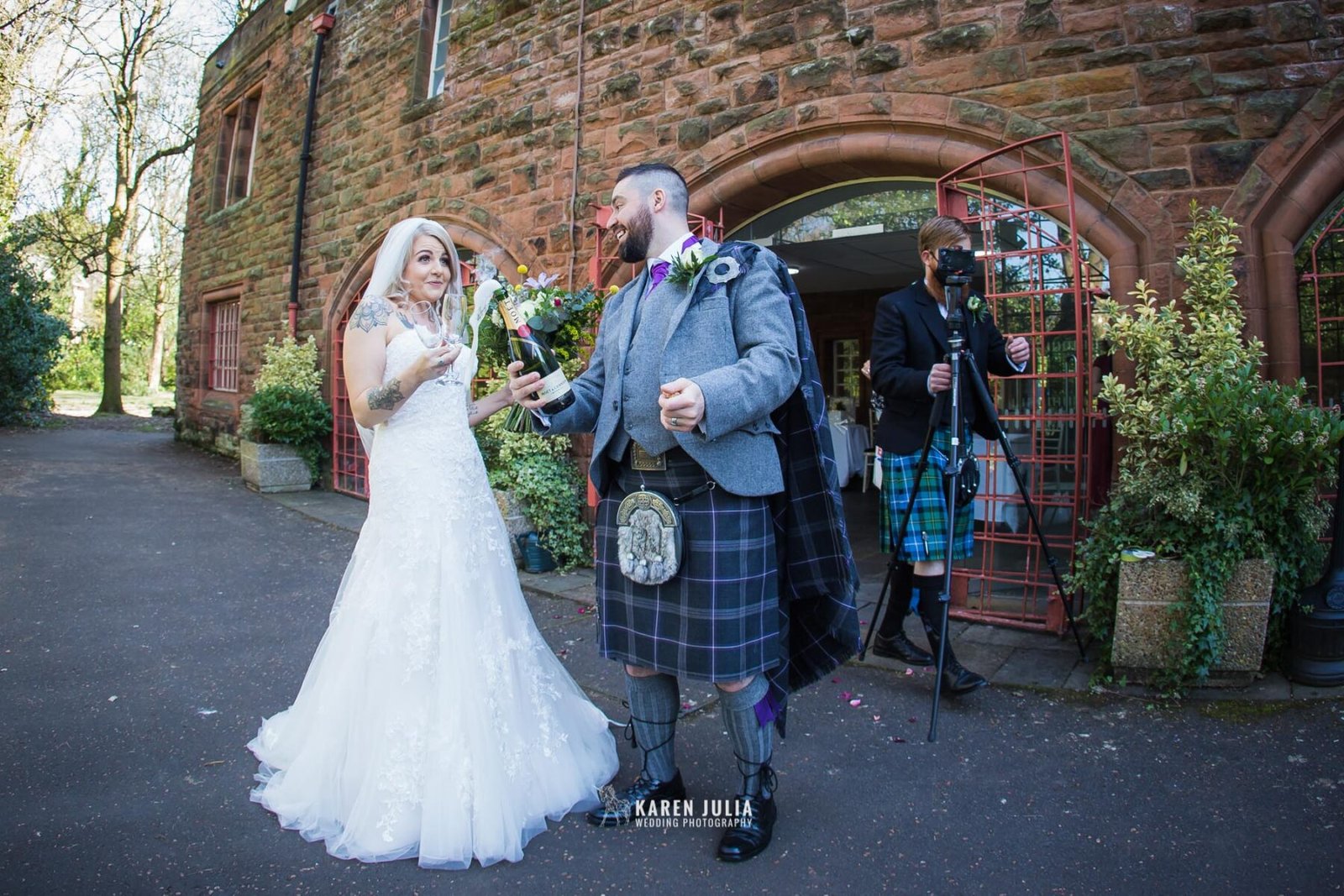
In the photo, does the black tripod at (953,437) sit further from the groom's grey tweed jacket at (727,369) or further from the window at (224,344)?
the window at (224,344)

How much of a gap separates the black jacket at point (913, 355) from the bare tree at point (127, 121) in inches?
783

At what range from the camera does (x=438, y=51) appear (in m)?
8.97

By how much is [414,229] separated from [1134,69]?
12.8 feet

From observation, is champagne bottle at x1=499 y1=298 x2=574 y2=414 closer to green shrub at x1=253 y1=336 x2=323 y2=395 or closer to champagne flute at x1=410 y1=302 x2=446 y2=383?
champagne flute at x1=410 y1=302 x2=446 y2=383

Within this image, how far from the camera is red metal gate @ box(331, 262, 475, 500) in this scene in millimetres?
9820

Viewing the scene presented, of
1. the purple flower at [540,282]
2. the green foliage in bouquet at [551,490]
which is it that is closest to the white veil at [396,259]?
the purple flower at [540,282]

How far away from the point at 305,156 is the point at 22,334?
8995 mm

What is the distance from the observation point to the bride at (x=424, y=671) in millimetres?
2551

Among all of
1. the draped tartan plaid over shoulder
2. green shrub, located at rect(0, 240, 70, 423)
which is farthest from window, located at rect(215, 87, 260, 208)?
the draped tartan plaid over shoulder

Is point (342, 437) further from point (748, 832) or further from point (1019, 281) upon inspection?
point (748, 832)

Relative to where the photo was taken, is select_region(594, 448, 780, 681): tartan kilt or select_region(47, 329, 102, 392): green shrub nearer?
select_region(594, 448, 780, 681): tartan kilt

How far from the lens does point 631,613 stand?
258 cm

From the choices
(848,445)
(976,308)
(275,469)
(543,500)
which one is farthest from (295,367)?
(976,308)

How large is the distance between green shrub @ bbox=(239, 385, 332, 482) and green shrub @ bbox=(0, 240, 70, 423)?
8.55m
